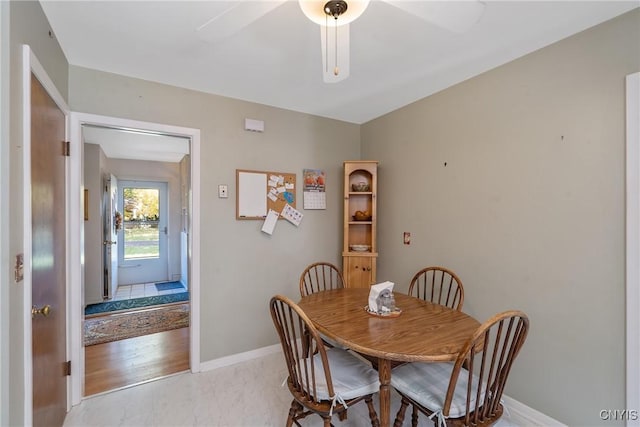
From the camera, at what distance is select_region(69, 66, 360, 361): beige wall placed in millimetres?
2299

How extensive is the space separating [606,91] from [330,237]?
7.81 ft

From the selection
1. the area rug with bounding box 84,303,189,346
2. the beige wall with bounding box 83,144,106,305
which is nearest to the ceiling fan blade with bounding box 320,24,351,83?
the area rug with bounding box 84,303,189,346

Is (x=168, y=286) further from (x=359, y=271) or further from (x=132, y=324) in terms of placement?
(x=359, y=271)

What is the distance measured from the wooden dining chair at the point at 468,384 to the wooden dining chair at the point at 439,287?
80cm

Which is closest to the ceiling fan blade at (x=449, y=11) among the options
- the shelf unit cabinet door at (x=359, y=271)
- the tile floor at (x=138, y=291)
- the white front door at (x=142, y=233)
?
the shelf unit cabinet door at (x=359, y=271)

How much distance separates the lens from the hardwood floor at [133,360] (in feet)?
7.79

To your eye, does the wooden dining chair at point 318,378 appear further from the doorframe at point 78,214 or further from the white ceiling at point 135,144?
the white ceiling at point 135,144

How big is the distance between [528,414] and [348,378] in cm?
133

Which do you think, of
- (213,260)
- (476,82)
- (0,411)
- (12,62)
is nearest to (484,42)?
(476,82)

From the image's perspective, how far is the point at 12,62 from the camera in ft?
3.76

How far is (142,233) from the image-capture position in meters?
5.75

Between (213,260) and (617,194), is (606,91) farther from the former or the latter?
(213,260)

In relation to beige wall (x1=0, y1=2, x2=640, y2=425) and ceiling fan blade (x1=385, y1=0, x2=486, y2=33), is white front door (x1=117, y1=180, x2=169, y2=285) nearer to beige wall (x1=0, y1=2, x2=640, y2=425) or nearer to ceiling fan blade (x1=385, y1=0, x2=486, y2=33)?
beige wall (x1=0, y1=2, x2=640, y2=425)

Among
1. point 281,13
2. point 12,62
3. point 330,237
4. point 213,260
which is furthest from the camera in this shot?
point 330,237
